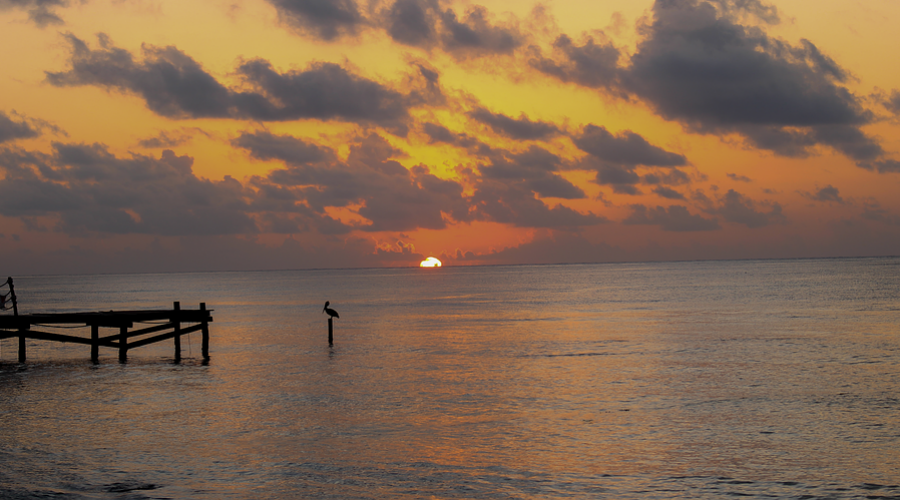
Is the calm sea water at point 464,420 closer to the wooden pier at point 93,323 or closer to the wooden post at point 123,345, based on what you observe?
the wooden post at point 123,345

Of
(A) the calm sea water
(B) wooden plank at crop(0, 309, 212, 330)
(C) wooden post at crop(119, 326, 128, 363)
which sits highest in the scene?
(B) wooden plank at crop(0, 309, 212, 330)

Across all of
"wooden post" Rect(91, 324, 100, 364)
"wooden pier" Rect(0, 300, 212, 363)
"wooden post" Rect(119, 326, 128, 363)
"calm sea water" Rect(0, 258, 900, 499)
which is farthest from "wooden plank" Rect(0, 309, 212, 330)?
"calm sea water" Rect(0, 258, 900, 499)

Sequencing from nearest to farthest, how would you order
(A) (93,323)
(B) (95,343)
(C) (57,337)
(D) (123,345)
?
(C) (57,337)
(A) (93,323)
(B) (95,343)
(D) (123,345)

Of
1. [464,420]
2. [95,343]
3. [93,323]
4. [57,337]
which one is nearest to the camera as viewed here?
[464,420]

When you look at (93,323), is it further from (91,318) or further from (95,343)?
(95,343)

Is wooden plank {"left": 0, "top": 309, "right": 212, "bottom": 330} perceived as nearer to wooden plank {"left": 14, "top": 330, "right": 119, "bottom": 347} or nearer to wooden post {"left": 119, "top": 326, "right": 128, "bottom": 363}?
wooden post {"left": 119, "top": 326, "right": 128, "bottom": 363}

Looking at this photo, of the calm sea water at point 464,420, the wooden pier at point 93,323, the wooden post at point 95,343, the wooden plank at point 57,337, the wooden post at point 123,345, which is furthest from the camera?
the wooden post at point 123,345

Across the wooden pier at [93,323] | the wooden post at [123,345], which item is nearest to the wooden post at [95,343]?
the wooden pier at [93,323]

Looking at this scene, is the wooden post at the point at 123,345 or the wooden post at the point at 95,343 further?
the wooden post at the point at 123,345

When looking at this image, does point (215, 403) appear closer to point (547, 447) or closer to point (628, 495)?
point (547, 447)

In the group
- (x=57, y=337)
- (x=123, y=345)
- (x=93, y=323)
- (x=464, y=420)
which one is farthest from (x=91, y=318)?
(x=464, y=420)

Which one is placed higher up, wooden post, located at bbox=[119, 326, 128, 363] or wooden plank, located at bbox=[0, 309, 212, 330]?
wooden plank, located at bbox=[0, 309, 212, 330]

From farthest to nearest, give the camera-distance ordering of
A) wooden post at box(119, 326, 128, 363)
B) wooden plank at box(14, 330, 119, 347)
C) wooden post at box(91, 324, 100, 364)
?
wooden post at box(119, 326, 128, 363)
wooden post at box(91, 324, 100, 364)
wooden plank at box(14, 330, 119, 347)

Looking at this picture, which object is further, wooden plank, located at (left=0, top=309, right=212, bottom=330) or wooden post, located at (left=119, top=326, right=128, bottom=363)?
wooden post, located at (left=119, top=326, right=128, bottom=363)
